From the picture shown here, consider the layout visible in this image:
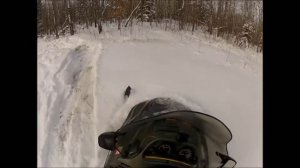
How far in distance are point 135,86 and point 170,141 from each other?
410mm

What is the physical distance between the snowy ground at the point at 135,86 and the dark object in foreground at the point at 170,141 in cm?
18

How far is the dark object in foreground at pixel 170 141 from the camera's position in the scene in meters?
3.36

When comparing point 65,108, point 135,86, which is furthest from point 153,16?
point 65,108

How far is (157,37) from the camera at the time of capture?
364 centimetres

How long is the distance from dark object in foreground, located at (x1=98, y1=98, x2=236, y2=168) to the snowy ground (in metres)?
0.18

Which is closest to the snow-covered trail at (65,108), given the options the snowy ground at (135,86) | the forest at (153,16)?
the snowy ground at (135,86)

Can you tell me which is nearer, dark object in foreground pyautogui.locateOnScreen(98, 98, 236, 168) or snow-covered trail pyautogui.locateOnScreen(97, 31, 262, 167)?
dark object in foreground pyautogui.locateOnScreen(98, 98, 236, 168)

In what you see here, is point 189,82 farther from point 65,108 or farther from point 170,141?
point 65,108

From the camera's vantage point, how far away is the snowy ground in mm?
3586

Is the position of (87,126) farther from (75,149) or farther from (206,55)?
(206,55)

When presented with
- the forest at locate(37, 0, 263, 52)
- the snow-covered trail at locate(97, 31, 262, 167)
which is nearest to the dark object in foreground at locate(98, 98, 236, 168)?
the snow-covered trail at locate(97, 31, 262, 167)

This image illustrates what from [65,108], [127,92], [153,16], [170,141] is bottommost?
[170,141]

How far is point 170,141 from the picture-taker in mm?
3377

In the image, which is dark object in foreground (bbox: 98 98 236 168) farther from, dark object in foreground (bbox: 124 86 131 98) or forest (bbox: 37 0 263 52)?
forest (bbox: 37 0 263 52)
